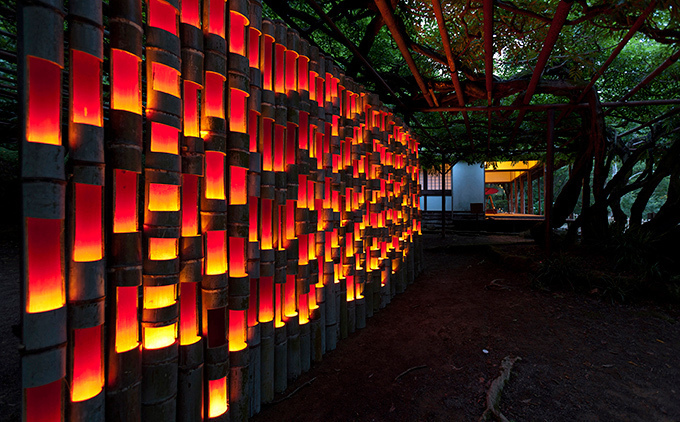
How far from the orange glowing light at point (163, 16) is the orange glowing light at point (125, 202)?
784mm

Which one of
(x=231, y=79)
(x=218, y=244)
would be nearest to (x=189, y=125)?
(x=231, y=79)

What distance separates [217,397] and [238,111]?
1805mm

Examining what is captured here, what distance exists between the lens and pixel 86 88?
121 cm

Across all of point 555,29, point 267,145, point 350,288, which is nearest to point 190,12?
point 267,145

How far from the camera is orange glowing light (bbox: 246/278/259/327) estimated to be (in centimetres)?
199

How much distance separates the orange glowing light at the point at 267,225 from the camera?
7.01 feet

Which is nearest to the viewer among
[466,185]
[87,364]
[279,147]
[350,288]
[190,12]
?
[87,364]

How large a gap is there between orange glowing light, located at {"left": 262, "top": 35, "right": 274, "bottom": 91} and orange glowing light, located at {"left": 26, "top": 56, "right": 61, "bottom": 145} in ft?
4.00

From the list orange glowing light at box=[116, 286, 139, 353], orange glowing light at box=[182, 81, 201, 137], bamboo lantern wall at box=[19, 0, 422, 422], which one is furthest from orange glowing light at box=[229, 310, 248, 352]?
orange glowing light at box=[182, 81, 201, 137]

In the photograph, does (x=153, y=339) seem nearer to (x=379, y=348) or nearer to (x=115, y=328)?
(x=115, y=328)

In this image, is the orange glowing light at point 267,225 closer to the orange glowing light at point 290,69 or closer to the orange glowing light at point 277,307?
the orange glowing light at point 277,307

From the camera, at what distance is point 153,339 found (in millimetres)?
1442

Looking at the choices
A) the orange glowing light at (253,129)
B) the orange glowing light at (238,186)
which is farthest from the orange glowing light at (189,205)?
the orange glowing light at (253,129)

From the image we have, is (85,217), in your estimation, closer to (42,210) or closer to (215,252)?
(42,210)
